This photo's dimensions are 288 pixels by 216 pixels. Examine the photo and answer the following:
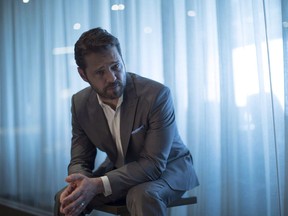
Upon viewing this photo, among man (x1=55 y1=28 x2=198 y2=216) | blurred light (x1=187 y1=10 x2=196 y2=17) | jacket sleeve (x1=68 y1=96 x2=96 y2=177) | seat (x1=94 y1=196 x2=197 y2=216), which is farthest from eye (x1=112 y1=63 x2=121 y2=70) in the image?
blurred light (x1=187 y1=10 x2=196 y2=17)

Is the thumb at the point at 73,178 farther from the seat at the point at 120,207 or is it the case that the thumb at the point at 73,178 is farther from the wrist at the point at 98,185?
the seat at the point at 120,207

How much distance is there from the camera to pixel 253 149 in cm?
193

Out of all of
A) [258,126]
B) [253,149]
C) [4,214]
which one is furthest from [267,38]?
[4,214]

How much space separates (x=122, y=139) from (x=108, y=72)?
0.28 metres

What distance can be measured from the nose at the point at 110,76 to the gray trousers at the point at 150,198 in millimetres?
429

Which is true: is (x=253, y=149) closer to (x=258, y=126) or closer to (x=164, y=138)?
(x=258, y=126)

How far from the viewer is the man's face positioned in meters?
1.60

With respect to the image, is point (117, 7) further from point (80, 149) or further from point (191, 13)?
point (80, 149)

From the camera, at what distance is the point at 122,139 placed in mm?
1631

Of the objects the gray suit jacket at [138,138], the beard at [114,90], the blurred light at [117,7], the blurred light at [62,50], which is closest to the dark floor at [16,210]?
the blurred light at [62,50]

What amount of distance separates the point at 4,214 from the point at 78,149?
1792mm

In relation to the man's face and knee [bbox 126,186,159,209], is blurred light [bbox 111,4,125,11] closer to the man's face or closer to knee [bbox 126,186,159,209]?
the man's face

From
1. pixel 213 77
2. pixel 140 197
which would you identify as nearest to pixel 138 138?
pixel 140 197

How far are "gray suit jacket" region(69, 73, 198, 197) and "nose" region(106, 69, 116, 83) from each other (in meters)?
0.09
